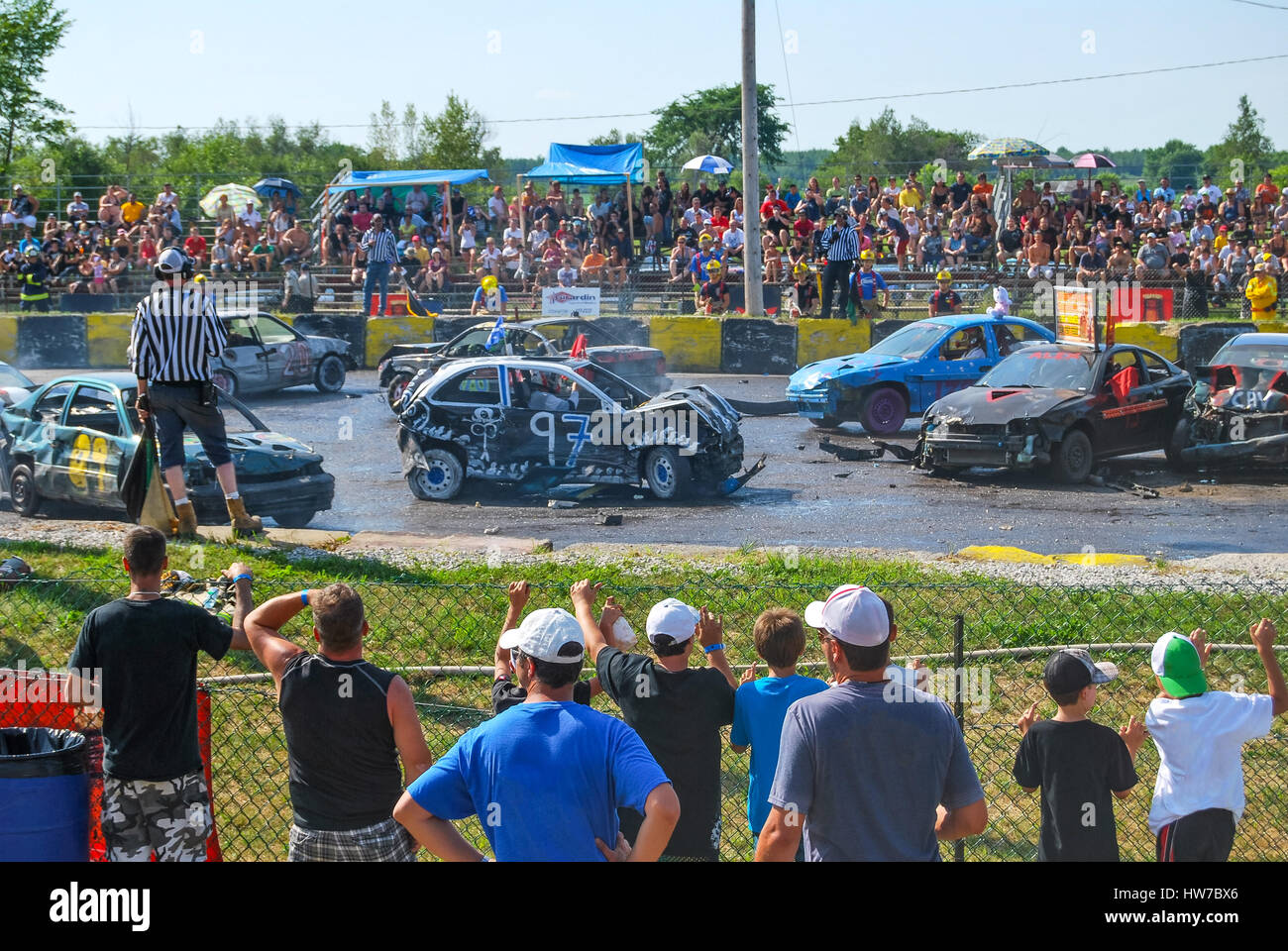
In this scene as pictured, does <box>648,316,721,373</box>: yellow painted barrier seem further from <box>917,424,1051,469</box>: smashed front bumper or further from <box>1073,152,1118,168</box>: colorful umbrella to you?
<box>1073,152,1118,168</box>: colorful umbrella

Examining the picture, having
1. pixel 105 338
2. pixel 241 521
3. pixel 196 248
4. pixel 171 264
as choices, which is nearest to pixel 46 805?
pixel 171 264

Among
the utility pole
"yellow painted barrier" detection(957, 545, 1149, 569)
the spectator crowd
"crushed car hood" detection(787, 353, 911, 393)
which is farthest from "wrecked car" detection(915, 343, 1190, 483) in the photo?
the spectator crowd

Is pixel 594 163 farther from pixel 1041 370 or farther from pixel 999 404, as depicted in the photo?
pixel 999 404

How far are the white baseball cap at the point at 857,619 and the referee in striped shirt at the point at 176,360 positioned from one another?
668 cm

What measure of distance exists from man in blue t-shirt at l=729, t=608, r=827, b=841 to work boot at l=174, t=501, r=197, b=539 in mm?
6779

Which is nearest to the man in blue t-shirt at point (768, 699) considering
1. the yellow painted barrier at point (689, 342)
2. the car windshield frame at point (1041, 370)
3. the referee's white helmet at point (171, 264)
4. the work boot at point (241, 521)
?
the referee's white helmet at point (171, 264)

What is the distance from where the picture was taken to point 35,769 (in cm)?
451

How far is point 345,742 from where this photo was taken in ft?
13.7

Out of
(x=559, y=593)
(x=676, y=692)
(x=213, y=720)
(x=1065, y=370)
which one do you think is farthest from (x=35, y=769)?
(x=1065, y=370)

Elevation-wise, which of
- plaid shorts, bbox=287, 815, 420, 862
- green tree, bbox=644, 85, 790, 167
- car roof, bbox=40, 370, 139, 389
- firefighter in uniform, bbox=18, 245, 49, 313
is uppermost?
green tree, bbox=644, 85, 790, 167

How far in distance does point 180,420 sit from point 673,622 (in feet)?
20.7

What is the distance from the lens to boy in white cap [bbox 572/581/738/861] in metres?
4.60

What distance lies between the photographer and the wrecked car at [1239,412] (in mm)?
14797
